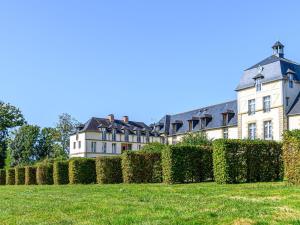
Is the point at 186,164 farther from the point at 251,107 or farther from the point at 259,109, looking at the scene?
the point at 251,107

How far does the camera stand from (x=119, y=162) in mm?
27812

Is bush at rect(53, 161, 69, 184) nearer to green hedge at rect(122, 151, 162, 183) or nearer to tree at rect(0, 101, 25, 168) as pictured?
green hedge at rect(122, 151, 162, 183)

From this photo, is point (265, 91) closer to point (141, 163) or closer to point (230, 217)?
point (141, 163)

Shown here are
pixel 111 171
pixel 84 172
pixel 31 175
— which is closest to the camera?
pixel 111 171

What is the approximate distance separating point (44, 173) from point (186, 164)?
662 inches

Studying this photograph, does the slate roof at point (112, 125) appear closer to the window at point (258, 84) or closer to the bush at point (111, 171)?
the window at point (258, 84)

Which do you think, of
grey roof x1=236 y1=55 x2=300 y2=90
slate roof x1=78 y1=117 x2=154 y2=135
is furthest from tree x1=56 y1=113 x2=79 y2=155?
grey roof x1=236 y1=55 x2=300 y2=90

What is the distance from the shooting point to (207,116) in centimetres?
6369

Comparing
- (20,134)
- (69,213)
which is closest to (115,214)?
(69,213)

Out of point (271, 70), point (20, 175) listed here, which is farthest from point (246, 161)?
point (271, 70)

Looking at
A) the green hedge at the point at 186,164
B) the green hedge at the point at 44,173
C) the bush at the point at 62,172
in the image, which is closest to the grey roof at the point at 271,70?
the bush at the point at 62,172

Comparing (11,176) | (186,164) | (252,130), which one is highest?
(252,130)

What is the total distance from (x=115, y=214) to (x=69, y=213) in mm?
1250

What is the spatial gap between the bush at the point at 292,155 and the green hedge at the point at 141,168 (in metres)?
11.0
